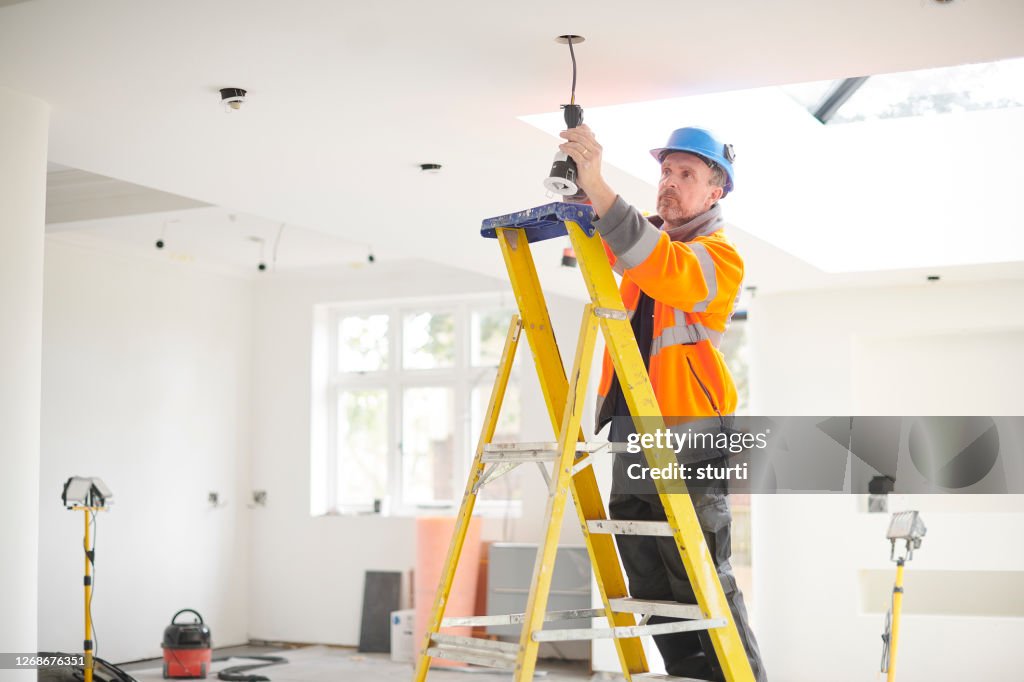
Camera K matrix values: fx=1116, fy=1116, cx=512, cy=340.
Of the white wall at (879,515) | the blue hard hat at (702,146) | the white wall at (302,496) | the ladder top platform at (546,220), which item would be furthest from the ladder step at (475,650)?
the white wall at (302,496)

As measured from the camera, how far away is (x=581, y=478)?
2.66 metres

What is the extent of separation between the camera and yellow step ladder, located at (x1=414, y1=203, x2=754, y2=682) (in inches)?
92.1

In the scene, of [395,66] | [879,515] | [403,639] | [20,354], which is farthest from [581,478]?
[403,639]

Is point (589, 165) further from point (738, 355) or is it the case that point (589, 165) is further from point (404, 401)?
point (738, 355)

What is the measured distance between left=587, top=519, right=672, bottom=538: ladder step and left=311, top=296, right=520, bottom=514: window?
589 centimetres

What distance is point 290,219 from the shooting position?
5418 mm

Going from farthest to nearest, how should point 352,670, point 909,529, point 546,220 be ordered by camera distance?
point 352,670
point 909,529
point 546,220

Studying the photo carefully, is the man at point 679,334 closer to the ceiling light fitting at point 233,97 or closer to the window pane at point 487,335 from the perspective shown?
the ceiling light fitting at point 233,97

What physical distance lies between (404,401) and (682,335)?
6.57 meters

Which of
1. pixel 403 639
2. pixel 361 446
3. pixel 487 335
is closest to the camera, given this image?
pixel 403 639

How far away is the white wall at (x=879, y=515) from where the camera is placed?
21.9 feet

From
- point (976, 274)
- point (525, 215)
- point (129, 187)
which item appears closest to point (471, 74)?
point (525, 215)

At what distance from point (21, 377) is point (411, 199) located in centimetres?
194

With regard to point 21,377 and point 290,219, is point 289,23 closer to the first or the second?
point 21,377
